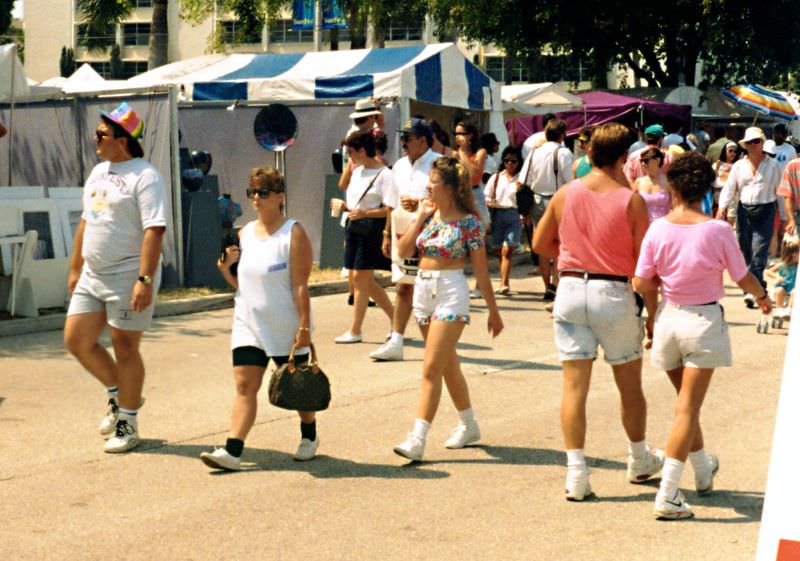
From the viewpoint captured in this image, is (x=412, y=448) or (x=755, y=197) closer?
(x=412, y=448)

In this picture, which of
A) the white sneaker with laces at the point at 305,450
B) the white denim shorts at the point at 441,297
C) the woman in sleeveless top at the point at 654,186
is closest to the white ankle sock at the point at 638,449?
the white denim shorts at the point at 441,297

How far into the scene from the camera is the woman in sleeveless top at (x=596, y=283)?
20.4 feet

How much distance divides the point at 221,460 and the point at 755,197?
8432 mm

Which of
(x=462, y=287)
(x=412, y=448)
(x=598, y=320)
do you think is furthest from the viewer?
(x=462, y=287)

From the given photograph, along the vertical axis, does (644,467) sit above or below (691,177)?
below

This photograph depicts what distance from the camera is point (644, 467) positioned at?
21.7 ft

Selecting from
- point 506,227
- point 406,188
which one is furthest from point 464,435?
point 506,227

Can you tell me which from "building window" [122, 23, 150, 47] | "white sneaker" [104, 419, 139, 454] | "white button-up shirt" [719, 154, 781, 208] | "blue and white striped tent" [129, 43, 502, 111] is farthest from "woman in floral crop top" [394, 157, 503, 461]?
"building window" [122, 23, 150, 47]

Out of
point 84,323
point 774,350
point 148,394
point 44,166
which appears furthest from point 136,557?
point 44,166

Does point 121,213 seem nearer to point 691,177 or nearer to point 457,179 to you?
point 457,179

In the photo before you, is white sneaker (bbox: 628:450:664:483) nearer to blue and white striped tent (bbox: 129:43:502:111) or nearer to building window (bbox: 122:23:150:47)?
blue and white striped tent (bbox: 129:43:502:111)

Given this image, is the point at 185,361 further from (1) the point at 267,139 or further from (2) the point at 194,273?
(1) the point at 267,139

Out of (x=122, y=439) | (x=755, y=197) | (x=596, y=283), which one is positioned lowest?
(x=122, y=439)

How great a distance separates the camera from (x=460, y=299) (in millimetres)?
7223
